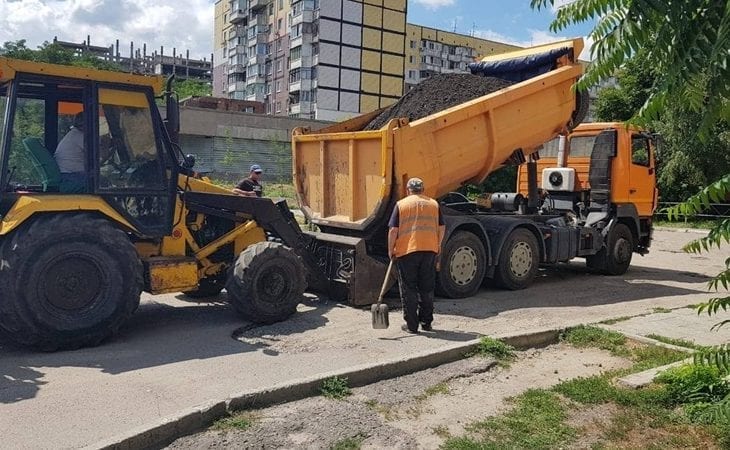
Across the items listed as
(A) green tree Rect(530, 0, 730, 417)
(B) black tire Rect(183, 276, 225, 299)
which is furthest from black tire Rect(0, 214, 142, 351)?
(A) green tree Rect(530, 0, 730, 417)

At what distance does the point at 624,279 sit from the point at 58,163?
373 inches

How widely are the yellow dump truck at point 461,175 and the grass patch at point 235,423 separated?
3813 millimetres

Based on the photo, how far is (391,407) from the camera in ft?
16.1

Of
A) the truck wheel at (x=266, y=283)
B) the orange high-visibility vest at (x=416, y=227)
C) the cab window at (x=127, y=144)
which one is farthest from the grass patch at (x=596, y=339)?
the cab window at (x=127, y=144)

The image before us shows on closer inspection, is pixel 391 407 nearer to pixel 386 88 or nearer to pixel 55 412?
pixel 55 412

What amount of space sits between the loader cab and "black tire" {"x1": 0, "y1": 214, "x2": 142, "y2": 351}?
47 cm

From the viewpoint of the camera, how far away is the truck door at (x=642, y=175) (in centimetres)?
1191

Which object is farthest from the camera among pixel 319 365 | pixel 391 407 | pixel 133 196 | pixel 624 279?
pixel 624 279

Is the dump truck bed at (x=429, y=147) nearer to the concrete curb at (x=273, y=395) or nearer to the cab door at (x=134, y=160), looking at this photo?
the cab door at (x=134, y=160)

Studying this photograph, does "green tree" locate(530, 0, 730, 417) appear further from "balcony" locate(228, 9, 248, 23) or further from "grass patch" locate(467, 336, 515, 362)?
"balcony" locate(228, 9, 248, 23)

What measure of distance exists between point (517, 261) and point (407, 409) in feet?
18.1

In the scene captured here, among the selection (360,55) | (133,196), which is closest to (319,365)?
(133,196)

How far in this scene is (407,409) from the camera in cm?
489

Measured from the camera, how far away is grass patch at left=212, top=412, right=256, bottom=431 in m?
4.37
